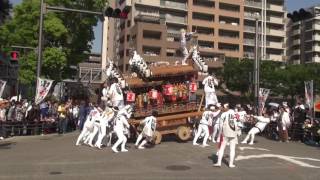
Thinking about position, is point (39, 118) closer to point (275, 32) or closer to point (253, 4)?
point (253, 4)

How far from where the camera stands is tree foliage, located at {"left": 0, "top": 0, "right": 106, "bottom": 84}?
37.8 meters

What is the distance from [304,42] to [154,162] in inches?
3385

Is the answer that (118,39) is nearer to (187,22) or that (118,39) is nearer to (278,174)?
(187,22)

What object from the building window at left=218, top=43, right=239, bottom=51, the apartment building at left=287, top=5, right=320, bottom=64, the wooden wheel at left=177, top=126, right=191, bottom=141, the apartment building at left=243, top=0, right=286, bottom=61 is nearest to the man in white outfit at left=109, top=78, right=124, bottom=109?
the wooden wheel at left=177, top=126, right=191, bottom=141

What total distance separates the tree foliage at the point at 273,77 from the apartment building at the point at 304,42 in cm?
2972

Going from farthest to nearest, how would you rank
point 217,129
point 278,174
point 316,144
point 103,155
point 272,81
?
point 272,81
point 316,144
point 217,129
point 103,155
point 278,174

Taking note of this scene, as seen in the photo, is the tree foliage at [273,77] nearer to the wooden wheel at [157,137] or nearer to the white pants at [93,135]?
the wooden wheel at [157,137]

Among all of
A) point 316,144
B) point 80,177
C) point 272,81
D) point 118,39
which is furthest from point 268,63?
point 80,177

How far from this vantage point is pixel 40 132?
25.6 metres

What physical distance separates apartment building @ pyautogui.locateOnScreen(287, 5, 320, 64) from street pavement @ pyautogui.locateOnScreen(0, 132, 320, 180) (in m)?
76.7

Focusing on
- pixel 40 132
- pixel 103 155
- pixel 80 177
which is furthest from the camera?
pixel 40 132

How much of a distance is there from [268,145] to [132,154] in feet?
22.8

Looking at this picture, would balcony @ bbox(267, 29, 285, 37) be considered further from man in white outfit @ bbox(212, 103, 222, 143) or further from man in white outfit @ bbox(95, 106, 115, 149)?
man in white outfit @ bbox(95, 106, 115, 149)

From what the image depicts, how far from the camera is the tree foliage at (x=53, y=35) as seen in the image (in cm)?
3784
